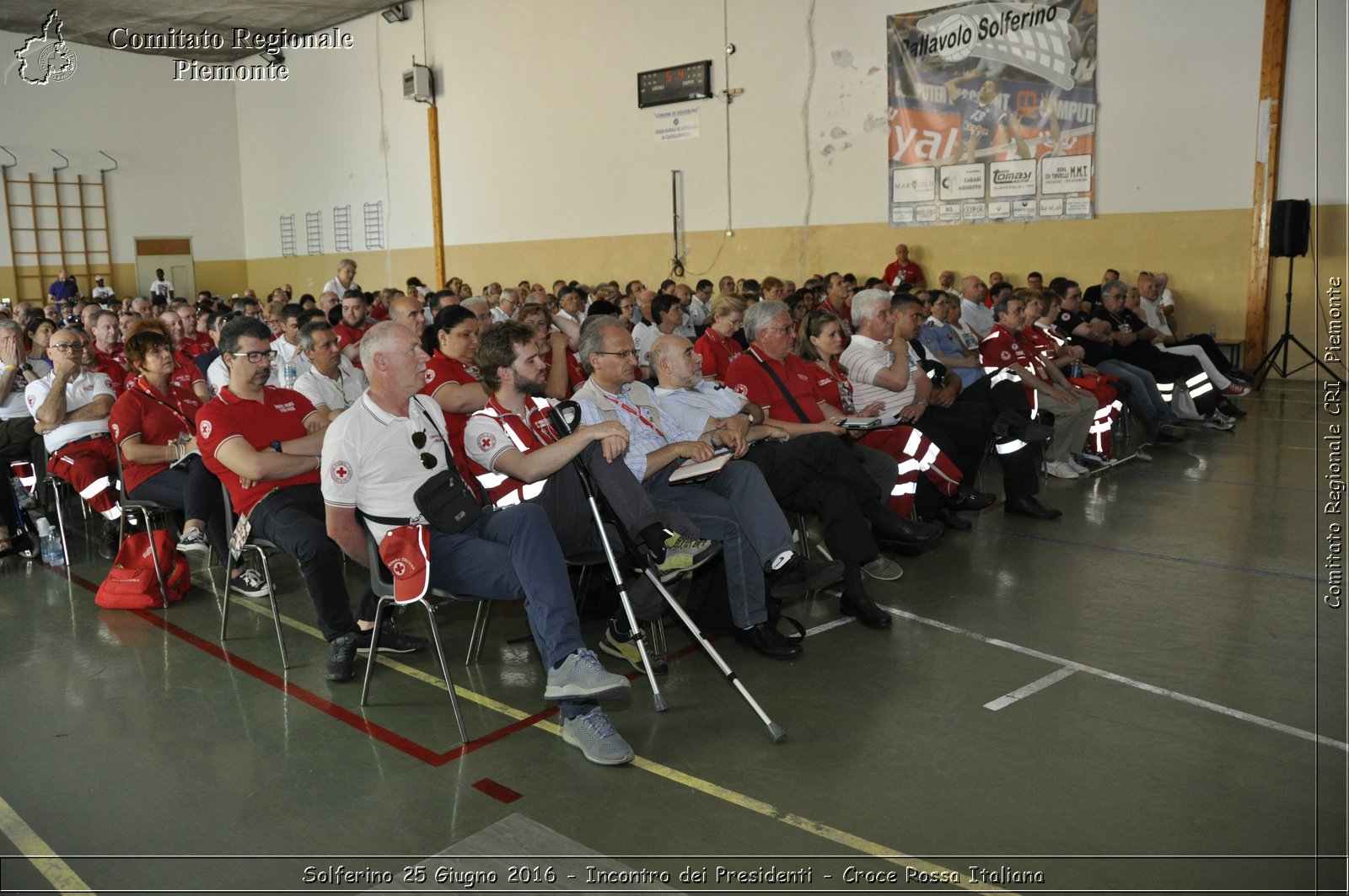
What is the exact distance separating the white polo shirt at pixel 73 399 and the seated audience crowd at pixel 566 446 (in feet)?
0.04

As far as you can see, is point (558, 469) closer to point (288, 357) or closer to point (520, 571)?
point (520, 571)

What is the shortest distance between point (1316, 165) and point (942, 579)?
26.0 feet

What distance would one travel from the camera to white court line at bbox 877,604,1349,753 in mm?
3068

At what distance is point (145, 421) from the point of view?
4.63m

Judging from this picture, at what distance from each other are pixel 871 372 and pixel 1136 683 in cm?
232

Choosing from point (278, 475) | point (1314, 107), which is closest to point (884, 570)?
point (278, 475)

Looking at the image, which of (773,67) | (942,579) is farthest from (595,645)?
(773,67)

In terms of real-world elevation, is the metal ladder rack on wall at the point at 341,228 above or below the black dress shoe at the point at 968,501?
above

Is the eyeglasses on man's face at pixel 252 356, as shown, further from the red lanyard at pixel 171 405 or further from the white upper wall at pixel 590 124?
the white upper wall at pixel 590 124

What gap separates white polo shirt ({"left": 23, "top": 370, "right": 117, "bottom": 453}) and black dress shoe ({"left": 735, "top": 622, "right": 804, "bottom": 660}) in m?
3.55

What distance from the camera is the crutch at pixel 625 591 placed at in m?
3.15

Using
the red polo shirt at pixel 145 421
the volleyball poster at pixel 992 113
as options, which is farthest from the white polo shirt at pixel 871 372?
the volleyball poster at pixel 992 113

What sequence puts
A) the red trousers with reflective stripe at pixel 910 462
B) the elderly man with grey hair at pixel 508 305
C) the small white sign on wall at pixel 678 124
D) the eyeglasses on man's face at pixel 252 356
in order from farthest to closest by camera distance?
the small white sign on wall at pixel 678 124 → the elderly man with grey hair at pixel 508 305 → the red trousers with reflective stripe at pixel 910 462 → the eyeglasses on man's face at pixel 252 356

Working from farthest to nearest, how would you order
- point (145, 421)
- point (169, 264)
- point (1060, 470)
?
point (169, 264), point (1060, 470), point (145, 421)
